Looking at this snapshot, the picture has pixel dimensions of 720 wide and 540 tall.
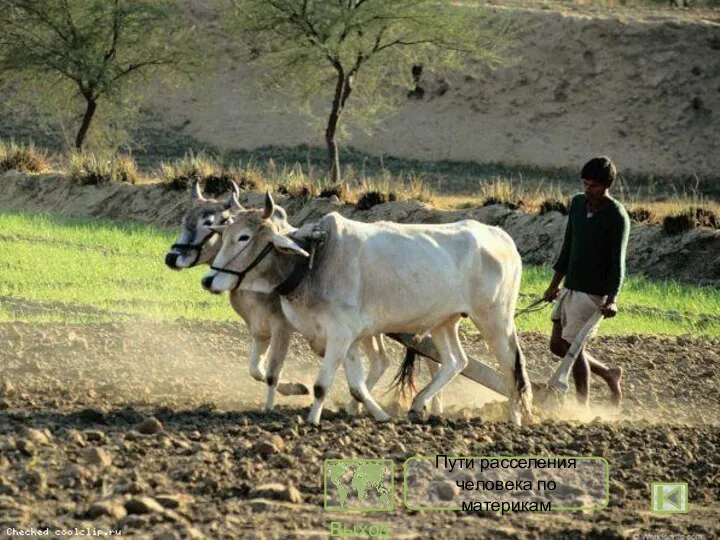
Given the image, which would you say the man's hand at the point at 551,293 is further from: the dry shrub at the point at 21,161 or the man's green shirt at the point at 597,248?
the dry shrub at the point at 21,161

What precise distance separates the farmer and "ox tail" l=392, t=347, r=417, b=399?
113 centimetres

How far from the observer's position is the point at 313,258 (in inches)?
429

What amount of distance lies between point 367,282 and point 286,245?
0.66 metres

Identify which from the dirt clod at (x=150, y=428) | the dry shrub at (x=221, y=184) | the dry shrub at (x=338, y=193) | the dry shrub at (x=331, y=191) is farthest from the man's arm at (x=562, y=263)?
the dry shrub at (x=221, y=184)

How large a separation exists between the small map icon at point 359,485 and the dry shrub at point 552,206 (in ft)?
50.5

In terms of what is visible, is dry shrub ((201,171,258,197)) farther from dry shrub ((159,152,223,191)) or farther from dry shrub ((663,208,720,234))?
dry shrub ((663,208,720,234))

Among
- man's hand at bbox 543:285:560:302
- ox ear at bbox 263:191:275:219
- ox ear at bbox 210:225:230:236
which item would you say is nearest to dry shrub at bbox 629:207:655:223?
man's hand at bbox 543:285:560:302

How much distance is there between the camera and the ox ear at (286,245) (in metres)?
10.7

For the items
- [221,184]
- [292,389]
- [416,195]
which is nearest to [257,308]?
[292,389]

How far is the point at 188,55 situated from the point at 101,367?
26091 millimetres

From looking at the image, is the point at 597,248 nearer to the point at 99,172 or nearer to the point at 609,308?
the point at 609,308

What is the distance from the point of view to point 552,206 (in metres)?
24.4

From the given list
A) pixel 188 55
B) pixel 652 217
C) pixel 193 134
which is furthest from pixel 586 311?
pixel 193 134

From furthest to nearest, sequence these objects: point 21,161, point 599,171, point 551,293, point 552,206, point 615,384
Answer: point 21,161 < point 552,206 < point 615,384 < point 551,293 < point 599,171
